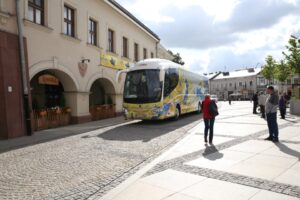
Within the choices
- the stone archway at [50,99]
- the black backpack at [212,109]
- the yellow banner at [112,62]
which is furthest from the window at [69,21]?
the black backpack at [212,109]

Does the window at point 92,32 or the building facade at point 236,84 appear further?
the building facade at point 236,84

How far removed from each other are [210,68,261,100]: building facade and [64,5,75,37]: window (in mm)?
70295

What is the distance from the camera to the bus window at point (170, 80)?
15.1 metres

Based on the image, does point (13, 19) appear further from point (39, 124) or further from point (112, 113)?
point (112, 113)

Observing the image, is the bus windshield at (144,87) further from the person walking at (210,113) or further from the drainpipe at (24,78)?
the person walking at (210,113)

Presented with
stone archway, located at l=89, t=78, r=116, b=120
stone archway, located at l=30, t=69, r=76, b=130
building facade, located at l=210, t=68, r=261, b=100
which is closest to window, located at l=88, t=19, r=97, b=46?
stone archway, located at l=89, t=78, r=116, b=120

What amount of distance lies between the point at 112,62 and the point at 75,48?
456 cm

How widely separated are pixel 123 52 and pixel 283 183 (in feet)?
63.3

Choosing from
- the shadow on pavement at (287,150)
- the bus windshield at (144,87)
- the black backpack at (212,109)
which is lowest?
the shadow on pavement at (287,150)

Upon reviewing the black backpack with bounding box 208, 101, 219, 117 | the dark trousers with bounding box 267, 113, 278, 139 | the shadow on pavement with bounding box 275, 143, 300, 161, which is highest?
the black backpack with bounding box 208, 101, 219, 117

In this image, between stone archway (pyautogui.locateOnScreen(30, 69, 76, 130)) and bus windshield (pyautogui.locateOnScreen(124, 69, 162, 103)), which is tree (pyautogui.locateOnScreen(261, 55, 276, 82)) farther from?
stone archway (pyautogui.locateOnScreen(30, 69, 76, 130))

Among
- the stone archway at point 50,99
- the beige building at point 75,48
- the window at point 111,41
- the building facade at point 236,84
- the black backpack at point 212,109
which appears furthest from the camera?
the building facade at point 236,84

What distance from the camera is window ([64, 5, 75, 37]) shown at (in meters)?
15.5

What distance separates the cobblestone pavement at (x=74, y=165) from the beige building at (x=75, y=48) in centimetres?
546
